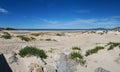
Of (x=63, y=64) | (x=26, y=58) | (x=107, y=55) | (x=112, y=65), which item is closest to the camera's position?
(x=63, y=64)

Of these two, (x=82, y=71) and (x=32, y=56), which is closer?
(x=82, y=71)

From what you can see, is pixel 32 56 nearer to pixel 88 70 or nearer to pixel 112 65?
pixel 88 70

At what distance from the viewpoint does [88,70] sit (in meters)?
11.0

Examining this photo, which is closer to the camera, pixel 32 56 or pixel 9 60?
pixel 9 60

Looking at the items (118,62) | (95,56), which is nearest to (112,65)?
→ (118,62)

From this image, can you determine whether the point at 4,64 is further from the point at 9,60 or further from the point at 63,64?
the point at 63,64

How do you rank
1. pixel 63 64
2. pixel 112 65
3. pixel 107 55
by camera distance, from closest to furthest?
pixel 63 64 → pixel 112 65 → pixel 107 55

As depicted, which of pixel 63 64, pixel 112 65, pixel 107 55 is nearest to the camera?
pixel 63 64

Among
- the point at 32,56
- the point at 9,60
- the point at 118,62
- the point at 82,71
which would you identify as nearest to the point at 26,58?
the point at 32,56

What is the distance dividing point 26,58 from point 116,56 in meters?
6.42

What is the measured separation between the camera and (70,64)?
36.0 ft

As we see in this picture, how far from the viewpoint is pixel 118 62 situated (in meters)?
12.1

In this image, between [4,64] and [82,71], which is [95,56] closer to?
[82,71]

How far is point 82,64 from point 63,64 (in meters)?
1.74
